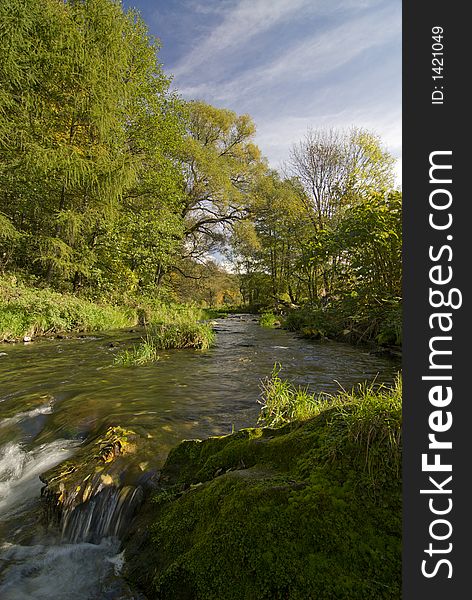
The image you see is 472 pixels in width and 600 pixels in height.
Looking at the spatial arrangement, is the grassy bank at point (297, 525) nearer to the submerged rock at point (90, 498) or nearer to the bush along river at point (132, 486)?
the bush along river at point (132, 486)

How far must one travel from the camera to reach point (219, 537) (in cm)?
173

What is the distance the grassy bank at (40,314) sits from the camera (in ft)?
37.2

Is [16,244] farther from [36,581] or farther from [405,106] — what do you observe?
[405,106]

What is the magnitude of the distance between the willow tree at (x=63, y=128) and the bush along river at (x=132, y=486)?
1255 centimetres

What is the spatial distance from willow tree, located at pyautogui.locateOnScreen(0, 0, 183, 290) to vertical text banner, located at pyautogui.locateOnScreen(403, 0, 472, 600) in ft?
55.0

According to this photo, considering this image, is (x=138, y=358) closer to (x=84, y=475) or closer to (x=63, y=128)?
(x=84, y=475)

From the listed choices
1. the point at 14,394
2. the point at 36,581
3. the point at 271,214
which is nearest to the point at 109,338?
the point at 14,394

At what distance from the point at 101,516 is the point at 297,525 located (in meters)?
1.70

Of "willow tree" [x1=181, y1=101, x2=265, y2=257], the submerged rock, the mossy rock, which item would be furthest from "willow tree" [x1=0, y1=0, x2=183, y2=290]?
the submerged rock

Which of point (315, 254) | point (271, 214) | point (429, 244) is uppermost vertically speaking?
point (271, 214)

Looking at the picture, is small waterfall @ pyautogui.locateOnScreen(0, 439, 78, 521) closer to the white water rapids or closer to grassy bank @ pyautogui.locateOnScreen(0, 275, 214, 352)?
the white water rapids

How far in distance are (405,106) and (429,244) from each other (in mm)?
612

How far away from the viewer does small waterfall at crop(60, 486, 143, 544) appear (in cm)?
255

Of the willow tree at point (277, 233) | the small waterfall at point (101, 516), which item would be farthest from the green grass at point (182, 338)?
the willow tree at point (277, 233)
